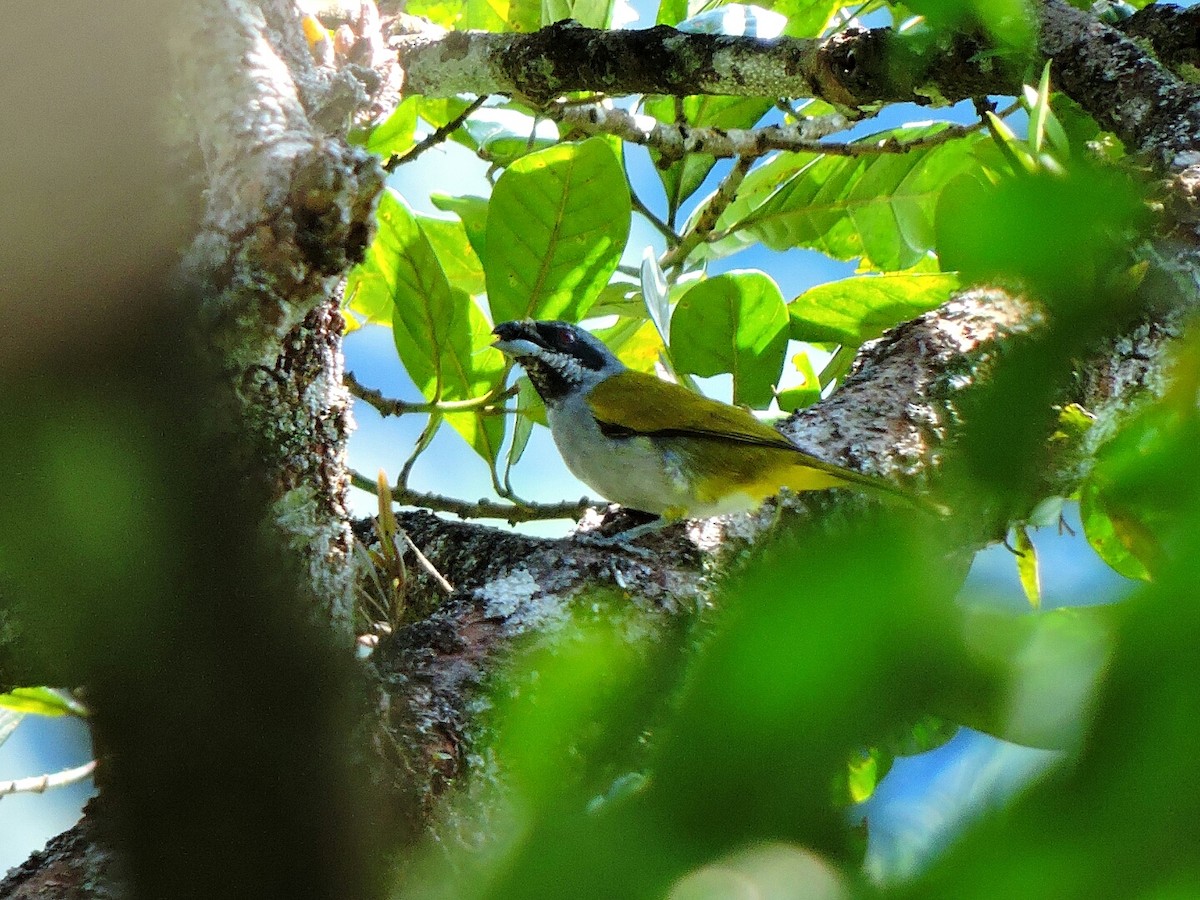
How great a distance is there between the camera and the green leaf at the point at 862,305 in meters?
2.74

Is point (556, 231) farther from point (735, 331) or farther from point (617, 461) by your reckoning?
point (617, 461)

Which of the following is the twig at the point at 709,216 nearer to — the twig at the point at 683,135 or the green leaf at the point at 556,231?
the twig at the point at 683,135

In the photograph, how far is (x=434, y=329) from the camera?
298 cm

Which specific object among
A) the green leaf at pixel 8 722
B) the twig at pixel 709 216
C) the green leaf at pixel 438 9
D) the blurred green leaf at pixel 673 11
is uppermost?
the green leaf at pixel 438 9

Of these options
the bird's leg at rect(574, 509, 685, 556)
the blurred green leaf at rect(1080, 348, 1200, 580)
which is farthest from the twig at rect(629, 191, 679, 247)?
the blurred green leaf at rect(1080, 348, 1200, 580)

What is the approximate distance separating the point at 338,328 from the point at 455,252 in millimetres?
2416

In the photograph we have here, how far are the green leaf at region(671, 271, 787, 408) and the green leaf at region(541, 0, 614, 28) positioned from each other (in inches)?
46.2

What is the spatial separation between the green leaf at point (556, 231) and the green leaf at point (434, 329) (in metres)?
0.16

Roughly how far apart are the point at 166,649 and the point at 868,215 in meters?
3.14

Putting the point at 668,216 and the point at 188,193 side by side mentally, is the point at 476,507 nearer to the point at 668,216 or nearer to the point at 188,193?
the point at 668,216

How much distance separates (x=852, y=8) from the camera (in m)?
4.23

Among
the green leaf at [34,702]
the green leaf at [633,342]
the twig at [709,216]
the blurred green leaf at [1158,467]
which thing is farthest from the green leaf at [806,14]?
the blurred green leaf at [1158,467]

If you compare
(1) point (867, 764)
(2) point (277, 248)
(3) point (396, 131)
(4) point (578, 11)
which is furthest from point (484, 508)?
(1) point (867, 764)

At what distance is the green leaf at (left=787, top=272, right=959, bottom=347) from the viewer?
2736 mm
